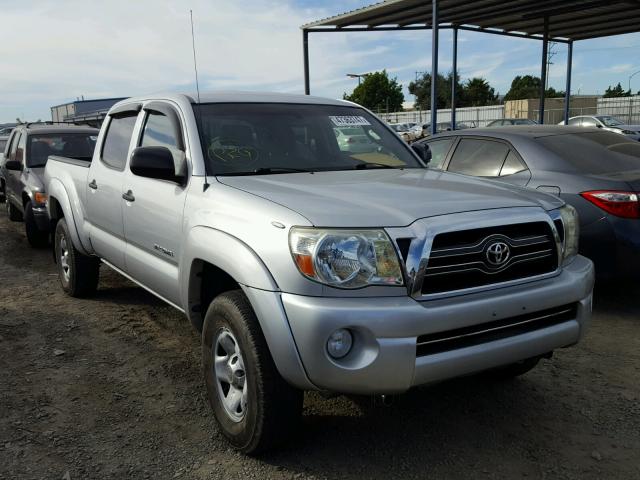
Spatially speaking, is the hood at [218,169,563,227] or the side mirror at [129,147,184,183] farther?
the side mirror at [129,147,184,183]

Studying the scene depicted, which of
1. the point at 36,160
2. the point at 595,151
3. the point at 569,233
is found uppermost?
the point at 595,151

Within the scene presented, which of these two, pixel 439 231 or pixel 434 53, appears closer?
pixel 439 231

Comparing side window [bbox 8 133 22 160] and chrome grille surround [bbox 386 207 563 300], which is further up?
side window [bbox 8 133 22 160]

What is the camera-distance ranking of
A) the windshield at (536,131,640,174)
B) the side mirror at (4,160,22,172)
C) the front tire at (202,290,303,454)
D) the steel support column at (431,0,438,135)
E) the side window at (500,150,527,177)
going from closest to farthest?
the front tire at (202,290,303,454) → the windshield at (536,131,640,174) → the side window at (500,150,527,177) → the side mirror at (4,160,22,172) → the steel support column at (431,0,438,135)

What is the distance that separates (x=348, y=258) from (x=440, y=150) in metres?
4.55

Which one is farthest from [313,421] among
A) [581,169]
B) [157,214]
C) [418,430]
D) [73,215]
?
[581,169]

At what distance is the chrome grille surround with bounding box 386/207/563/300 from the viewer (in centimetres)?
250

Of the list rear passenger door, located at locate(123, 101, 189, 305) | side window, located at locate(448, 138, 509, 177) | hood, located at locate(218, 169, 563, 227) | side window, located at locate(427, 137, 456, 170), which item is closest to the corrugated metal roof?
side window, located at locate(427, 137, 456, 170)

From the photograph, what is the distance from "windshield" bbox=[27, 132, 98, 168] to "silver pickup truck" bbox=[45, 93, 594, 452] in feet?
18.2

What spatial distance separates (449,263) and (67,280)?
4.35 meters

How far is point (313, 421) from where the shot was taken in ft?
10.9

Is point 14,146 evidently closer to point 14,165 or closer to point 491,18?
point 14,165

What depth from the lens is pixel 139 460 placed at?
9.70 ft

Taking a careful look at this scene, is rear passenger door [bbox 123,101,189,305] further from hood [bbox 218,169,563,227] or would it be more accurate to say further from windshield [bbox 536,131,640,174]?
windshield [bbox 536,131,640,174]
